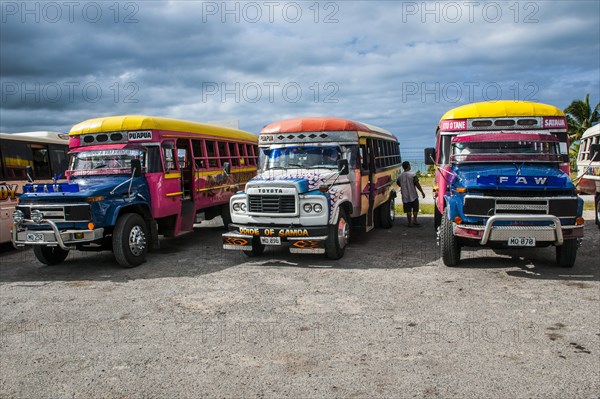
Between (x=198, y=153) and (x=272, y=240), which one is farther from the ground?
(x=198, y=153)

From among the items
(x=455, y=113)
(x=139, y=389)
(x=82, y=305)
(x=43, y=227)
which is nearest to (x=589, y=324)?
(x=139, y=389)

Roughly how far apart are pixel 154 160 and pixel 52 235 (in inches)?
94.8

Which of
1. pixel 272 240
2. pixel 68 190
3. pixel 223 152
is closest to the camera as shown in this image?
pixel 68 190

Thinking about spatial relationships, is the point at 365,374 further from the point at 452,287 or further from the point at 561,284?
the point at 561,284

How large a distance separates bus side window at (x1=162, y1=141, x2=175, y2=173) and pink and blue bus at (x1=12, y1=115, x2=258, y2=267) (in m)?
0.02

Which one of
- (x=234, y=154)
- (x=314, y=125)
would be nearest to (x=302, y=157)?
(x=314, y=125)

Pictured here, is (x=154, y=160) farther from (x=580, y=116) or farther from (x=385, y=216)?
(x=580, y=116)

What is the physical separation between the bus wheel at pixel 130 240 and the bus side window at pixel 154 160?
1.06 meters

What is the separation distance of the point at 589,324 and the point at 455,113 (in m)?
5.28

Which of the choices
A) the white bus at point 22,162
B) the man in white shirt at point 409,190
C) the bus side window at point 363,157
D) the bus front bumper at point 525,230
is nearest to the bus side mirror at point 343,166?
the bus side window at point 363,157

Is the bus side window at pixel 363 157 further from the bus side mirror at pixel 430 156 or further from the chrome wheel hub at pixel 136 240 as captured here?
the chrome wheel hub at pixel 136 240

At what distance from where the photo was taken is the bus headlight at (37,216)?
833 cm

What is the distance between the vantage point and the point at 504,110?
29.9 ft

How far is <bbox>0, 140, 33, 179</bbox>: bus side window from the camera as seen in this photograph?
1138 cm
